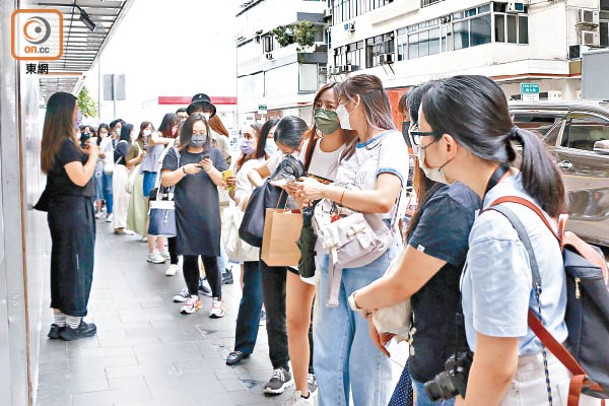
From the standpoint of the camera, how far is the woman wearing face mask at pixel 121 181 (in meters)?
11.6

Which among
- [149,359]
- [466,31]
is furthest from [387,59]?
[149,359]

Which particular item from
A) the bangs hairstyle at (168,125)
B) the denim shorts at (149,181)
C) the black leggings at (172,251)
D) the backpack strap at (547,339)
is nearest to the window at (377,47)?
the denim shorts at (149,181)

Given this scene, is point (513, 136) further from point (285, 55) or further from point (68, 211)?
point (285, 55)

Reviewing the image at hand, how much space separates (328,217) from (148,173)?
5964 mm

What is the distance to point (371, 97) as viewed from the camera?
349 cm

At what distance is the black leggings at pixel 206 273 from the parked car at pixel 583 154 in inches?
Answer: 193

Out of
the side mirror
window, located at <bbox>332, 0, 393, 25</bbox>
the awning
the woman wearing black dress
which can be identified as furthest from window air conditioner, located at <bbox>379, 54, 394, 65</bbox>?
the woman wearing black dress

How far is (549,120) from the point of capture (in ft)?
33.3

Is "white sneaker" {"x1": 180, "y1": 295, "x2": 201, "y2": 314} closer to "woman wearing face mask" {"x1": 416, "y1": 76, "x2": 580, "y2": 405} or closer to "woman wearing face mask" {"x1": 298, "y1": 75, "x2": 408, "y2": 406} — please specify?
"woman wearing face mask" {"x1": 298, "y1": 75, "x2": 408, "y2": 406}

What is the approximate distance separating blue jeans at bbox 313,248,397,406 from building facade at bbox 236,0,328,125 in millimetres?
39995

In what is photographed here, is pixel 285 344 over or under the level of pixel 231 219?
under

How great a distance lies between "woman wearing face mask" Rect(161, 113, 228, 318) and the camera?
248 inches

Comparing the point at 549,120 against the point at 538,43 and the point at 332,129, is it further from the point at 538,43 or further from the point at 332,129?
the point at 538,43

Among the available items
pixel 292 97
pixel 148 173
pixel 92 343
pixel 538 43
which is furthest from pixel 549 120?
pixel 292 97
